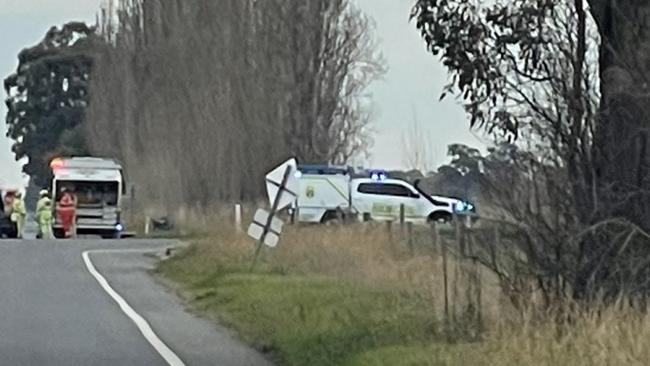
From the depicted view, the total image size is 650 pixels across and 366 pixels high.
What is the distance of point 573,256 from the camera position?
56.9ft

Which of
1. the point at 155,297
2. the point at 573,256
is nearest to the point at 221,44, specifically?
the point at 155,297

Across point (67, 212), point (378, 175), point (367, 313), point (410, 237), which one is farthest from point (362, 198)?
point (367, 313)

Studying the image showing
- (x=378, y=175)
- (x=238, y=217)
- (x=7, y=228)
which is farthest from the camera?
(x=7, y=228)

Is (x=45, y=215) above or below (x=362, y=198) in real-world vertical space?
below

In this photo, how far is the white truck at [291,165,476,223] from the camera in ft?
177

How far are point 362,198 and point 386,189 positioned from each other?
3.06 feet

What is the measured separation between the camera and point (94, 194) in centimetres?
5906

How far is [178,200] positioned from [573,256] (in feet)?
133

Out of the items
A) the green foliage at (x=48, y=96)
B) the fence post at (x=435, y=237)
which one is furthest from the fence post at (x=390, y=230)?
the green foliage at (x=48, y=96)

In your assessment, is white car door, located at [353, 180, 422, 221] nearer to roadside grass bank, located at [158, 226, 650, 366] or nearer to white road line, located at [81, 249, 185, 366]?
roadside grass bank, located at [158, 226, 650, 366]

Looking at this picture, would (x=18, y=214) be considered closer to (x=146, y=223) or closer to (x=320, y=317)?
(x=146, y=223)

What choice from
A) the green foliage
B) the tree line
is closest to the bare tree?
the tree line

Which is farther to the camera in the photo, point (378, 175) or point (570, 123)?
point (378, 175)

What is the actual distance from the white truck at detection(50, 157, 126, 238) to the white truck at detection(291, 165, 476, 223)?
6905mm
